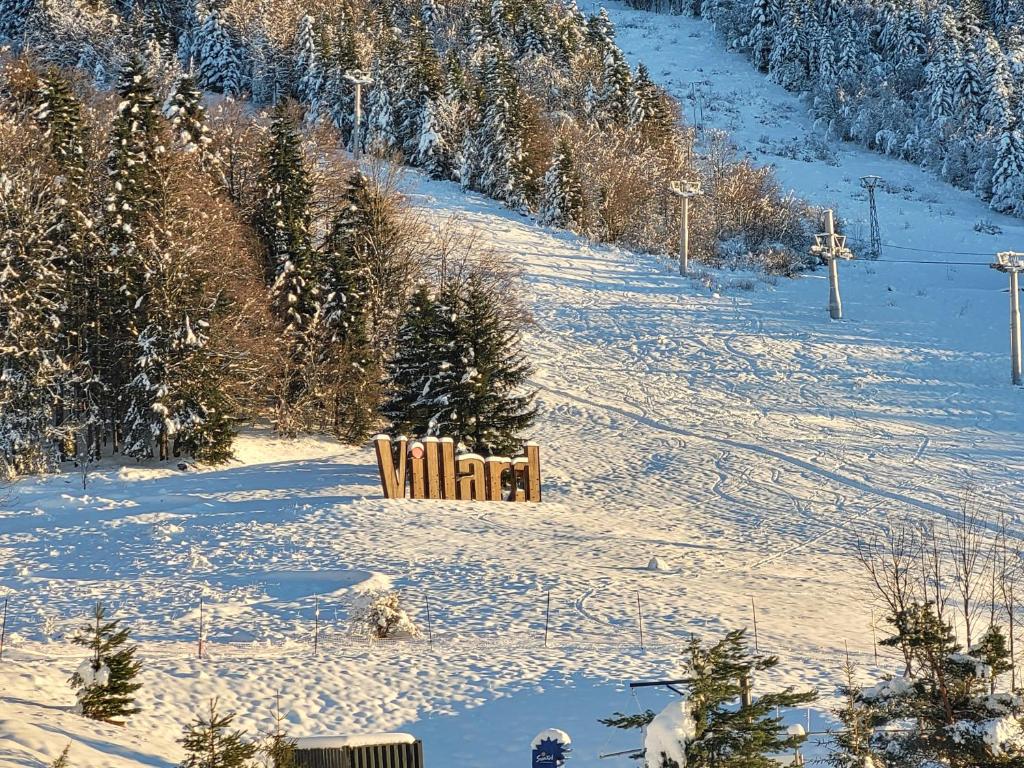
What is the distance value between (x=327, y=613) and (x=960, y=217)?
225 ft

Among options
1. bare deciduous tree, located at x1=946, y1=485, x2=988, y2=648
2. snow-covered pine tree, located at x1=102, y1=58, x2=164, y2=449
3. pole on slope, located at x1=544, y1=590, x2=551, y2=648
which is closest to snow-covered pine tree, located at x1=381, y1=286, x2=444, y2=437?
snow-covered pine tree, located at x1=102, y1=58, x2=164, y2=449

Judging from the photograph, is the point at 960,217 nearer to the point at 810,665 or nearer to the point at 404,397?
the point at 404,397

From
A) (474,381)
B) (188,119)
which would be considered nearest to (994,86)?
(188,119)

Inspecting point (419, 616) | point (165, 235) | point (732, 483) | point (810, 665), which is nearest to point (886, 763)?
point (810, 665)

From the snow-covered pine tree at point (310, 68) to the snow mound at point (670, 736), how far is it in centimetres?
7206

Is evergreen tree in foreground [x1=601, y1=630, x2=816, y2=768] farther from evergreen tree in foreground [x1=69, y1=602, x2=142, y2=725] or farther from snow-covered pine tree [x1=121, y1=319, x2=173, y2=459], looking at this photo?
snow-covered pine tree [x1=121, y1=319, x2=173, y2=459]

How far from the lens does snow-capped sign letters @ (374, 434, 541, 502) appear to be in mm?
25750

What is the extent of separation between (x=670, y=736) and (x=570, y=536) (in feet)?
51.8

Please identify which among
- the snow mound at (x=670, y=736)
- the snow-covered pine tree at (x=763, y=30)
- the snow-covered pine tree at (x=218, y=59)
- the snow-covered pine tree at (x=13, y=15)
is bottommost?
the snow mound at (x=670, y=736)

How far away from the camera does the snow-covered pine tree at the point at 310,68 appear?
7638 centimetres

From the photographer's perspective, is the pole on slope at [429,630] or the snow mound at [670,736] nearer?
the snow mound at [670,736]

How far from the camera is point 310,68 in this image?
7731 centimetres

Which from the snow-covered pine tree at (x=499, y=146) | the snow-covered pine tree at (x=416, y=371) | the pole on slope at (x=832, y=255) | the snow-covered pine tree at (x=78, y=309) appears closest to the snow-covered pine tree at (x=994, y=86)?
the snow-covered pine tree at (x=499, y=146)

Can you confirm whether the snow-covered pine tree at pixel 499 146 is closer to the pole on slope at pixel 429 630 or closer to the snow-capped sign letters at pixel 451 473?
the snow-capped sign letters at pixel 451 473
